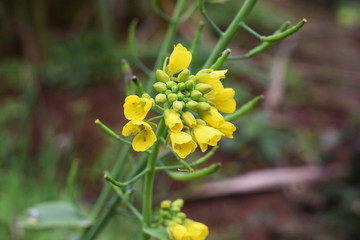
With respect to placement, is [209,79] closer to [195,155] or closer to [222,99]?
[222,99]

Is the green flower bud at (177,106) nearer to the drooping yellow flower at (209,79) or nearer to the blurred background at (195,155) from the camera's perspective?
the drooping yellow flower at (209,79)

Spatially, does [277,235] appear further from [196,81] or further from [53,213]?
[196,81]

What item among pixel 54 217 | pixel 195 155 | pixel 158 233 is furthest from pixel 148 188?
pixel 195 155

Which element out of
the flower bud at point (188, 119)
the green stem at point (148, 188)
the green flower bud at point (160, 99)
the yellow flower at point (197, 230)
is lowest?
the yellow flower at point (197, 230)

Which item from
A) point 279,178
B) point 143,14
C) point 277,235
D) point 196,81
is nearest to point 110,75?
point 143,14

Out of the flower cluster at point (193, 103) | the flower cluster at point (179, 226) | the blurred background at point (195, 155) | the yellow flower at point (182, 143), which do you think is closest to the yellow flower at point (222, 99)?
the flower cluster at point (193, 103)

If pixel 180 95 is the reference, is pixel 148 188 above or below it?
below
